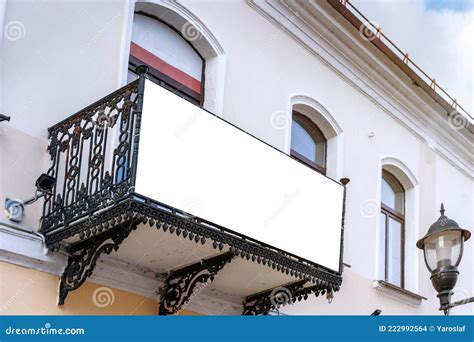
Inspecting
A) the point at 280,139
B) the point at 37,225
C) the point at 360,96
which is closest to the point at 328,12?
the point at 360,96

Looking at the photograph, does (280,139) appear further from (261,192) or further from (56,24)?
(56,24)

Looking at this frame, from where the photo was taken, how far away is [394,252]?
12.9 metres

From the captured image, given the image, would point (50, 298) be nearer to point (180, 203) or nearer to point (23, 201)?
point (23, 201)

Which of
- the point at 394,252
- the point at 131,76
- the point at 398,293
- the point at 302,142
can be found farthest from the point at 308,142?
the point at 131,76

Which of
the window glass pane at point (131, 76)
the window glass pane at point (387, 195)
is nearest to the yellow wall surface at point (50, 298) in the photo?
the window glass pane at point (131, 76)

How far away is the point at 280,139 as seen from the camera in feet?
35.0

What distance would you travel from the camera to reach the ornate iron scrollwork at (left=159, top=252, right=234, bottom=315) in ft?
27.6

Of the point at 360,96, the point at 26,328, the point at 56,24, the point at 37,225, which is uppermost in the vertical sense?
the point at 360,96

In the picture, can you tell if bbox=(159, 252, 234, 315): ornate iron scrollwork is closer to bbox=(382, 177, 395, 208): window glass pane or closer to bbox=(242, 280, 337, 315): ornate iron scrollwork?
bbox=(242, 280, 337, 315): ornate iron scrollwork

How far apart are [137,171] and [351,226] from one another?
197 inches

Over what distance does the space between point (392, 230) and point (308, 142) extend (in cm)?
221

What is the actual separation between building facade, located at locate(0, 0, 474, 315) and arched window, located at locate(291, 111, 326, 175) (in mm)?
27

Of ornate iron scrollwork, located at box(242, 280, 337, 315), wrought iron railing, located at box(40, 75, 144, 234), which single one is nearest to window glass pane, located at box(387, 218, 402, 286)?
ornate iron scrollwork, located at box(242, 280, 337, 315)

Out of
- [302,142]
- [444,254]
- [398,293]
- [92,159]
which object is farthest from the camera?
[398,293]
